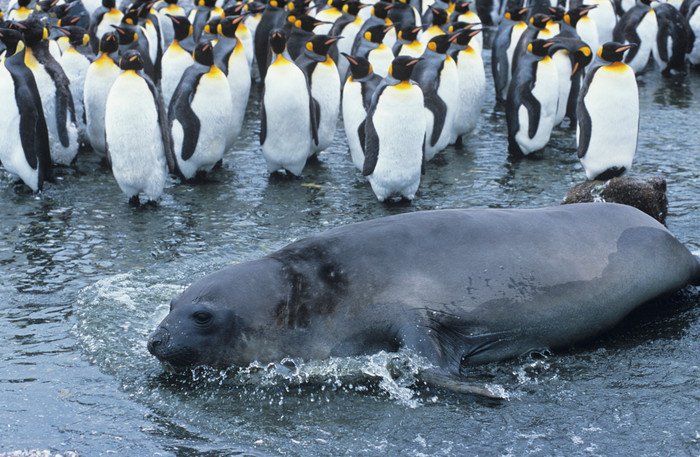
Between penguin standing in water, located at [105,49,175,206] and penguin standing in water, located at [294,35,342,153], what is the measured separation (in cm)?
224

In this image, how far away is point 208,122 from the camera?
8.47 m

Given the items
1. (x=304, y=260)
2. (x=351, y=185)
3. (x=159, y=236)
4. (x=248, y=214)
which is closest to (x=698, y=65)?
(x=351, y=185)

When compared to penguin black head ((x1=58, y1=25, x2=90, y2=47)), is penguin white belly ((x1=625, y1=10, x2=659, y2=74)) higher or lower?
lower

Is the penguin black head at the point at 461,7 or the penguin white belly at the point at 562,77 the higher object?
the penguin black head at the point at 461,7

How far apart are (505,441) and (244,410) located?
1.19 metres

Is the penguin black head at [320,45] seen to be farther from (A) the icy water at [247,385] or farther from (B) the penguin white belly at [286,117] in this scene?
(A) the icy water at [247,385]

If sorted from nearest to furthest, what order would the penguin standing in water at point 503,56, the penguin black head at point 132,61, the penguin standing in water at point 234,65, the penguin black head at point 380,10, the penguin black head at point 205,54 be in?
the penguin black head at point 132,61, the penguin black head at point 205,54, the penguin standing in water at point 234,65, the penguin black head at point 380,10, the penguin standing in water at point 503,56

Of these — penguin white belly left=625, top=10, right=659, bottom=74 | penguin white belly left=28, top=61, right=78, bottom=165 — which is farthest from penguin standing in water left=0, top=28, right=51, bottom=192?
penguin white belly left=625, top=10, right=659, bottom=74

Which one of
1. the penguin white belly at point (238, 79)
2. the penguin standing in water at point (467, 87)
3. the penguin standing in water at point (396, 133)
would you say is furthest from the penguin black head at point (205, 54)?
the penguin standing in water at point (467, 87)

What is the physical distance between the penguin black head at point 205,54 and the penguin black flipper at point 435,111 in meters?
2.27

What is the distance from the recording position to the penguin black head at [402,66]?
7559 millimetres

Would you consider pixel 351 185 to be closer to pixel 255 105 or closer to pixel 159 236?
pixel 159 236

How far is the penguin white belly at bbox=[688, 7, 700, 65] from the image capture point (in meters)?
14.8

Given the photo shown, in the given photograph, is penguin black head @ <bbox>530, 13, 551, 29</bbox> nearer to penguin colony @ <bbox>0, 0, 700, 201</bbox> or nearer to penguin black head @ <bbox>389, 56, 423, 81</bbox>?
penguin colony @ <bbox>0, 0, 700, 201</bbox>
